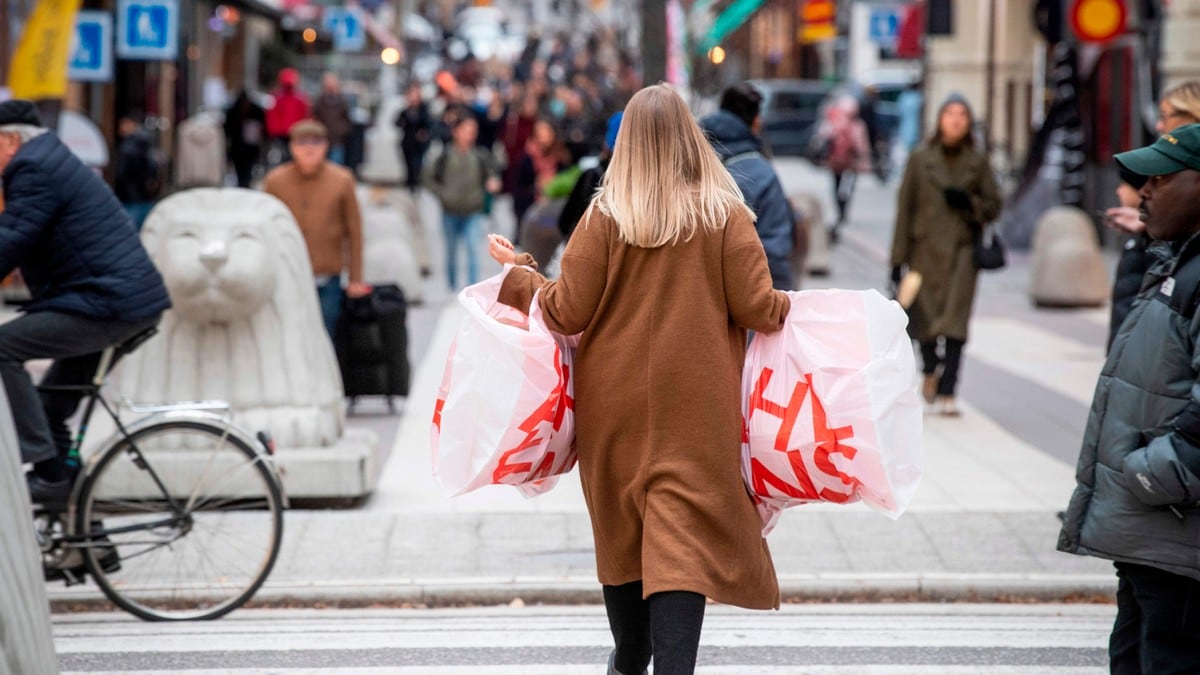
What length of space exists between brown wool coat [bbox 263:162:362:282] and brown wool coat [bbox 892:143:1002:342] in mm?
3159

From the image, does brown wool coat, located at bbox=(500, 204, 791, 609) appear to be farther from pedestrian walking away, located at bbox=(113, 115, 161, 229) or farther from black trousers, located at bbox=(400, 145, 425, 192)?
black trousers, located at bbox=(400, 145, 425, 192)

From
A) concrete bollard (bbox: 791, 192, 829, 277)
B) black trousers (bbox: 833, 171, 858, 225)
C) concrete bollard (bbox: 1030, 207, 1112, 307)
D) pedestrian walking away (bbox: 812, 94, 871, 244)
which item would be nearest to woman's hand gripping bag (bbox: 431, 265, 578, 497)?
concrete bollard (bbox: 1030, 207, 1112, 307)

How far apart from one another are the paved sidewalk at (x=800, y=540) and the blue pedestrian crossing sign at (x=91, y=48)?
8.82 m

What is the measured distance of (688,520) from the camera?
177 inches

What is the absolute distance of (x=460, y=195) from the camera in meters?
17.1

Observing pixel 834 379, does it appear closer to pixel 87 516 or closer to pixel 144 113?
pixel 87 516

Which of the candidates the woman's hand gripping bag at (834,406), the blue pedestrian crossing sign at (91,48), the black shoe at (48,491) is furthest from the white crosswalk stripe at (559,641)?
the blue pedestrian crossing sign at (91,48)

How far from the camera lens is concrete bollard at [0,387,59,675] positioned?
149 inches

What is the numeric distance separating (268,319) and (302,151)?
257 centimetres

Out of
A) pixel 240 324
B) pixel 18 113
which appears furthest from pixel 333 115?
pixel 18 113

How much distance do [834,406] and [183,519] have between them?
9.21ft

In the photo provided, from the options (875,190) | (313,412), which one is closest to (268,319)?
(313,412)

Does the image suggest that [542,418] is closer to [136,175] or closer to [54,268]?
[54,268]

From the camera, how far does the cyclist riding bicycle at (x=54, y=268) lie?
6141 mm
